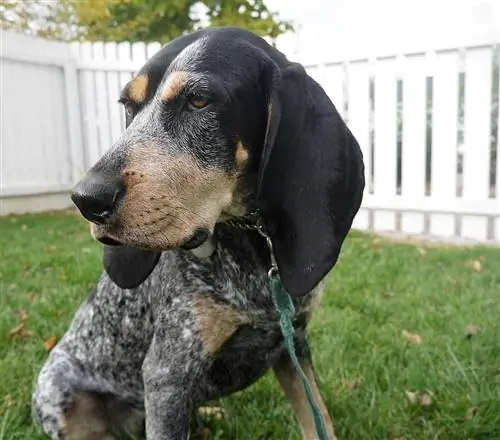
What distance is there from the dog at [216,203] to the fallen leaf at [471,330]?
5.28 ft

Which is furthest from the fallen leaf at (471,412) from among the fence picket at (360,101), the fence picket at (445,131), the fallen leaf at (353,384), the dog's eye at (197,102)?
the fence picket at (360,101)

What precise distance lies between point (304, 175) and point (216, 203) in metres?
0.31

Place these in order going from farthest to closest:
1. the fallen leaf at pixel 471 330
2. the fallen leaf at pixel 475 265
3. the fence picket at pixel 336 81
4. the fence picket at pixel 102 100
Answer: the fence picket at pixel 102 100 → the fence picket at pixel 336 81 → the fallen leaf at pixel 475 265 → the fallen leaf at pixel 471 330

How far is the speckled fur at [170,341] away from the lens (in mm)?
2252

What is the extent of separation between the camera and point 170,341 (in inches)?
89.1

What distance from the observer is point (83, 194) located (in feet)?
5.76

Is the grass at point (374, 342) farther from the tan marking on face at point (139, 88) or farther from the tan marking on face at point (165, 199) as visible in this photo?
the tan marking on face at point (139, 88)

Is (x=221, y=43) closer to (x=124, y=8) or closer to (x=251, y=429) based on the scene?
(x=251, y=429)

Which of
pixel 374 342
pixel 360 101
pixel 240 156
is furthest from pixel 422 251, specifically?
pixel 240 156

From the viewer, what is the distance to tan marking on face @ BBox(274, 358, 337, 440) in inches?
106

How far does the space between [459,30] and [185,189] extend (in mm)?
5513

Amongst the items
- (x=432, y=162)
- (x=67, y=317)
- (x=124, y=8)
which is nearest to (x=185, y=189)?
(x=67, y=317)

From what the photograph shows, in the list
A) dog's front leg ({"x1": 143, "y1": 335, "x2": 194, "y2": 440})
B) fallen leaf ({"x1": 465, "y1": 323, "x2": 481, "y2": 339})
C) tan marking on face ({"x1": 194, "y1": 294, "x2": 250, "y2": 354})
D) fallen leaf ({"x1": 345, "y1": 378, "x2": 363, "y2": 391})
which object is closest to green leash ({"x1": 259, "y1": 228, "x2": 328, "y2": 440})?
tan marking on face ({"x1": 194, "y1": 294, "x2": 250, "y2": 354})

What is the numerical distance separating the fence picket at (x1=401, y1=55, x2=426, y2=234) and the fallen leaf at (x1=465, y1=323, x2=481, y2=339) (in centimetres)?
331
